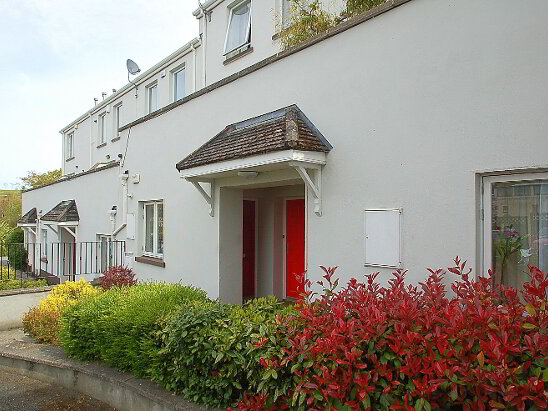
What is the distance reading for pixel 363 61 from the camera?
17.8 ft

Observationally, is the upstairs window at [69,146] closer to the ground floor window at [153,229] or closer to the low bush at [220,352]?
the ground floor window at [153,229]

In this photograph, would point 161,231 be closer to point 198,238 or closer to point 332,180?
point 198,238

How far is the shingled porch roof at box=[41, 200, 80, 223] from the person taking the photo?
1652cm

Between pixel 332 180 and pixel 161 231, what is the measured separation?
5767 millimetres

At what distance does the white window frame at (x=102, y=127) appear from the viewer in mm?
21797

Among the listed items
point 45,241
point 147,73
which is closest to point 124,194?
point 147,73

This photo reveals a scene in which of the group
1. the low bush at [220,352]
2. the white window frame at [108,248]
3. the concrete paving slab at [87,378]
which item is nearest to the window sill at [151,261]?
the white window frame at [108,248]

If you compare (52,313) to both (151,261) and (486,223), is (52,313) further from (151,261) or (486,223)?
(486,223)

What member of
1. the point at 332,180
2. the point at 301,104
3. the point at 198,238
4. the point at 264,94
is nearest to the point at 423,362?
the point at 332,180

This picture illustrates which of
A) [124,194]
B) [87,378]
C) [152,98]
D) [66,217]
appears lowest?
[87,378]

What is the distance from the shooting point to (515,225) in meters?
4.10

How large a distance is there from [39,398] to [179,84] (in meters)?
12.1

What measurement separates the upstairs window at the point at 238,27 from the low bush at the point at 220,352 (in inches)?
359

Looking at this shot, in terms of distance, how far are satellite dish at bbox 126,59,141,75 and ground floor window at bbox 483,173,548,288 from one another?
1600cm
